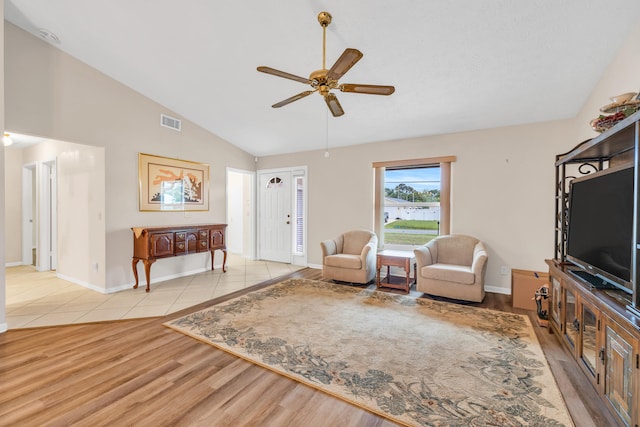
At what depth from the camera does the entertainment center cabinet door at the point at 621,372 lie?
1.41 metres

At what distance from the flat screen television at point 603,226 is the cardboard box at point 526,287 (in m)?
1.03

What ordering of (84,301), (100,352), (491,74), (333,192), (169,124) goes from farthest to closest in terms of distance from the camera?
(333,192)
(169,124)
(84,301)
(491,74)
(100,352)

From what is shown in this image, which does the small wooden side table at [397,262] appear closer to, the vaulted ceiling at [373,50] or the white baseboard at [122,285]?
the vaulted ceiling at [373,50]

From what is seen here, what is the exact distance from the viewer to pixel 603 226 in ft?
6.68

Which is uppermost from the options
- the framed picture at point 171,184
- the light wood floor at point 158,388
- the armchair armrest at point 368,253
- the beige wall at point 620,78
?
the beige wall at point 620,78

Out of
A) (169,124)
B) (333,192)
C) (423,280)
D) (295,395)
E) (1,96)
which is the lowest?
(295,395)

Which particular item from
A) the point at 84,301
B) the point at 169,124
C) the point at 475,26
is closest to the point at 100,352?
the point at 84,301

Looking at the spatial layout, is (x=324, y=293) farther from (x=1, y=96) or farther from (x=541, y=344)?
(x=1, y=96)

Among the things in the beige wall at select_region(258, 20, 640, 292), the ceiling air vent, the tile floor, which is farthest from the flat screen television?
the ceiling air vent

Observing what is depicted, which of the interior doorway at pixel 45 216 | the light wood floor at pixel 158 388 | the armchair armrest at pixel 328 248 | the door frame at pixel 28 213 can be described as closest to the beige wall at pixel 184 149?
the armchair armrest at pixel 328 248

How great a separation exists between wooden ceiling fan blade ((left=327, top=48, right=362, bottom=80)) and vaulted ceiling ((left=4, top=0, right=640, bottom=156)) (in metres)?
0.75

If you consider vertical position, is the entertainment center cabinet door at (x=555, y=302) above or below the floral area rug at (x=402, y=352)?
above

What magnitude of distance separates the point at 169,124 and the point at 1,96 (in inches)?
85.2

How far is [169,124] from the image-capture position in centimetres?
482
